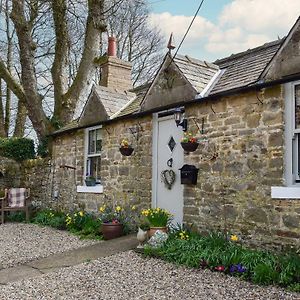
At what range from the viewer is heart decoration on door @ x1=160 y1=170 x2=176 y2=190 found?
7.38 meters

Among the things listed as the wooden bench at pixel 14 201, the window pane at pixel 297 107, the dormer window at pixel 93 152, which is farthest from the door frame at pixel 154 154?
the wooden bench at pixel 14 201

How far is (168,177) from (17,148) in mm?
7293

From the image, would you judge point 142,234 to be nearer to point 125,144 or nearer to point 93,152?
point 125,144

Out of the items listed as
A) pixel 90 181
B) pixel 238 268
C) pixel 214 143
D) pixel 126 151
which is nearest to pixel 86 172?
pixel 90 181

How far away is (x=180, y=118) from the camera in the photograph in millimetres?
Result: 6953

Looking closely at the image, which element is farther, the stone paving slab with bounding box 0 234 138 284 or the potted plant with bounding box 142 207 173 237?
the potted plant with bounding box 142 207 173 237

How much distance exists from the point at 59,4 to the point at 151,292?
11.2m

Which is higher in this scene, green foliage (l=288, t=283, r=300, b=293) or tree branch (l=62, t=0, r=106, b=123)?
tree branch (l=62, t=0, r=106, b=123)

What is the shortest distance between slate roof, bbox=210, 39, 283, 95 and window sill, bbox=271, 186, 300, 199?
1777 mm

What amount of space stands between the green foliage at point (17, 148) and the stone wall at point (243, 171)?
25.8 ft

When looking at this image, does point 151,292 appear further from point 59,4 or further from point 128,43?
point 128,43

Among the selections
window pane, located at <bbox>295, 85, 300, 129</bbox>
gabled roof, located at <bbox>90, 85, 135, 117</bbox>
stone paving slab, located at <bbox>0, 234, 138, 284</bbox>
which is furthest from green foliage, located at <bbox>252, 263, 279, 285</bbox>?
gabled roof, located at <bbox>90, 85, 135, 117</bbox>

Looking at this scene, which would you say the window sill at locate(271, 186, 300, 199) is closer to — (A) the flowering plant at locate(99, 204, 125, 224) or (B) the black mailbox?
(B) the black mailbox

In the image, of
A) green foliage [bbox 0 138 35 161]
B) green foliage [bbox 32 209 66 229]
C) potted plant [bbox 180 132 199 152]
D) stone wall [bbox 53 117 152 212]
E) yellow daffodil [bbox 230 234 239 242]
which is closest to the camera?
yellow daffodil [bbox 230 234 239 242]
